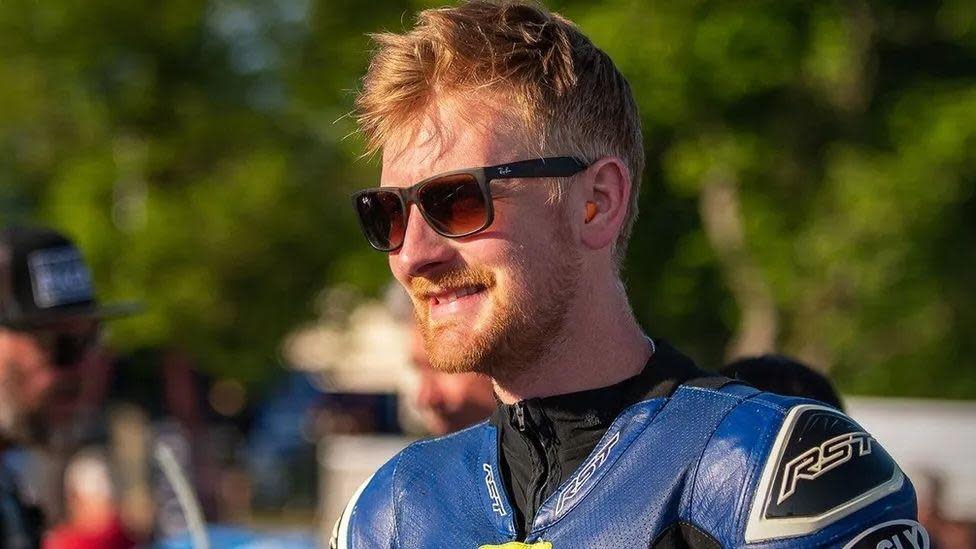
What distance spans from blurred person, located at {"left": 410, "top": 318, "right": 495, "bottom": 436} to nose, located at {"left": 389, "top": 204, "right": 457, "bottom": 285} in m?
2.23

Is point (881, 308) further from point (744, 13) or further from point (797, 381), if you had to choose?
point (797, 381)

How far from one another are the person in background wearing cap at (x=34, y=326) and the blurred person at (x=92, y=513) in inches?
122

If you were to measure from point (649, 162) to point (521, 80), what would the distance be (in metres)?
13.7

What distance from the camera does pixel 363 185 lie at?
63.4 feet

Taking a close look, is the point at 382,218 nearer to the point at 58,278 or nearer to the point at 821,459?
the point at 821,459

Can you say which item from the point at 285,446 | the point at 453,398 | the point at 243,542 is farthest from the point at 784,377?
the point at 285,446

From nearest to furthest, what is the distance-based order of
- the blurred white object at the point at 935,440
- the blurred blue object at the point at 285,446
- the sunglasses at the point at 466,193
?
the sunglasses at the point at 466,193, the blurred white object at the point at 935,440, the blurred blue object at the point at 285,446

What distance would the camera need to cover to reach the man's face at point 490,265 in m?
2.54

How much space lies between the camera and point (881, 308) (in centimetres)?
1566

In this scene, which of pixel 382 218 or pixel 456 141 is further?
pixel 382 218

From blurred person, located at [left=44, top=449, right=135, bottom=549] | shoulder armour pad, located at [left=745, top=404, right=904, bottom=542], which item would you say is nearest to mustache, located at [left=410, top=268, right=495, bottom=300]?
shoulder armour pad, located at [left=745, top=404, right=904, bottom=542]

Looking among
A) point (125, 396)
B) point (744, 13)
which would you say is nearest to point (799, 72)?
point (744, 13)

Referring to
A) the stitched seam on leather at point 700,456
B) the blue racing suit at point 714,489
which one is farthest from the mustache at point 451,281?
the stitched seam on leather at point 700,456

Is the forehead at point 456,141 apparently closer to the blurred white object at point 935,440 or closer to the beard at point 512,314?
the beard at point 512,314
